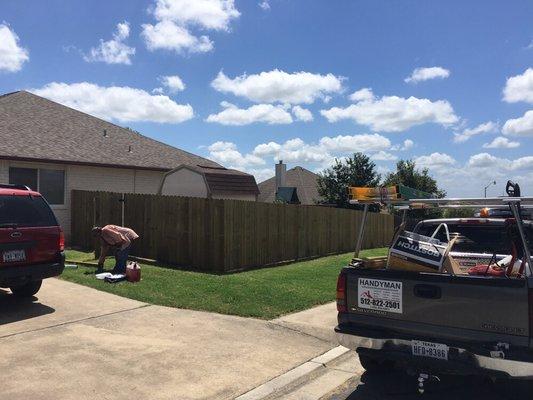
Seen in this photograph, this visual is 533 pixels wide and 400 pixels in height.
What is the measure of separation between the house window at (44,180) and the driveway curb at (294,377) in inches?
461

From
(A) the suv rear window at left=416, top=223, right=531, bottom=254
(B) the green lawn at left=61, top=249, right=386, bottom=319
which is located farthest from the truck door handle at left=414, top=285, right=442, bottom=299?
(B) the green lawn at left=61, top=249, right=386, bottom=319

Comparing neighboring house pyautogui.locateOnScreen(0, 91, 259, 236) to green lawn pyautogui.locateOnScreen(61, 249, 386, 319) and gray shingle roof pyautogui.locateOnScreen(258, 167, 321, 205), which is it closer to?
green lawn pyautogui.locateOnScreen(61, 249, 386, 319)

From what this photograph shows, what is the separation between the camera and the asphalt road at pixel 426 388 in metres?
5.04

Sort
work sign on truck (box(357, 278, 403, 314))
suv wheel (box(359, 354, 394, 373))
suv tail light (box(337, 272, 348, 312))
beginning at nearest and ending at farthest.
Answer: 1. work sign on truck (box(357, 278, 403, 314))
2. suv tail light (box(337, 272, 348, 312))
3. suv wheel (box(359, 354, 394, 373))

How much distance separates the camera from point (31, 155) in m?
14.8

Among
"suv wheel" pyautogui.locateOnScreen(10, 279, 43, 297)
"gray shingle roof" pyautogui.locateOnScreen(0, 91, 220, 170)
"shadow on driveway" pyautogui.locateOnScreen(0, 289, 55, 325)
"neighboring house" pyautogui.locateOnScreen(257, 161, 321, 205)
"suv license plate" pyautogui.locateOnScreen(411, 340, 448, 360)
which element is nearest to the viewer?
"suv license plate" pyautogui.locateOnScreen(411, 340, 448, 360)

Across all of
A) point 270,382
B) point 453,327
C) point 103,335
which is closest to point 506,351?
point 453,327

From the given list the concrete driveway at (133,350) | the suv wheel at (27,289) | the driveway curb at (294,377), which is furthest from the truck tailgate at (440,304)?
the suv wheel at (27,289)

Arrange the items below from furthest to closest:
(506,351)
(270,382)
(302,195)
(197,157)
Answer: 1. (302,195)
2. (197,157)
3. (270,382)
4. (506,351)

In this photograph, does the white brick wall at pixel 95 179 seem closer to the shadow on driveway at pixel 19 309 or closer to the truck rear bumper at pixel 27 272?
the shadow on driveway at pixel 19 309

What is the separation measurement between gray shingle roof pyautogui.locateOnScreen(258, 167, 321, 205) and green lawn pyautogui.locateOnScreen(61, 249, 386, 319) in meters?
24.4

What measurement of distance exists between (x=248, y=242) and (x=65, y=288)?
15.3 feet

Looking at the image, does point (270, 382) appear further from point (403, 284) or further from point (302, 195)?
point (302, 195)

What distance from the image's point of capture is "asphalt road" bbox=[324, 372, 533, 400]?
5.04m
